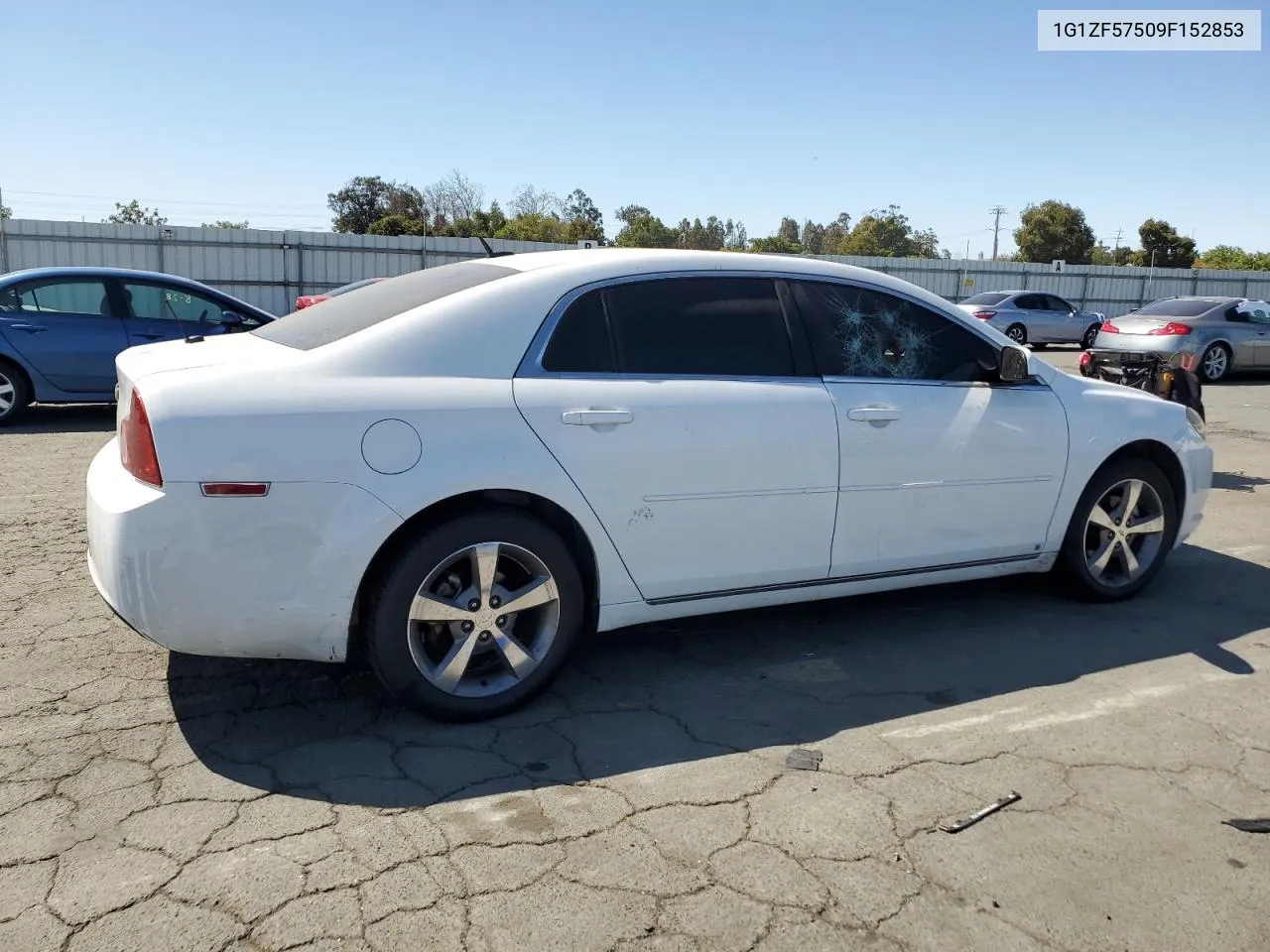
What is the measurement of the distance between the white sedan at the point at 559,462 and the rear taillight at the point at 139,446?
0.01m

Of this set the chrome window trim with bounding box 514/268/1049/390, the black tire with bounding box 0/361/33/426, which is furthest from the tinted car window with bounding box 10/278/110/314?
the chrome window trim with bounding box 514/268/1049/390

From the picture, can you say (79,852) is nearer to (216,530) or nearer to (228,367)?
(216,530)

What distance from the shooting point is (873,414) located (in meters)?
4.13

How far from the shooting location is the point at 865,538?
4188mm

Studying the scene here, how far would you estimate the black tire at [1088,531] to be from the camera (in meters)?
4.80

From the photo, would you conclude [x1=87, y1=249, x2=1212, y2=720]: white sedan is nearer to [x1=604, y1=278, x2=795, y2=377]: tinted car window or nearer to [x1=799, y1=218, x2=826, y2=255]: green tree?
[x1=604, y1=278, x2=795, y2=377]: tinted car window

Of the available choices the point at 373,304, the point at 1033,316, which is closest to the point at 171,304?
the point at 373,304

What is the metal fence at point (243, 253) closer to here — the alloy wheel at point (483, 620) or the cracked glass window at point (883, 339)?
the cracked glass window at point (883, 339)

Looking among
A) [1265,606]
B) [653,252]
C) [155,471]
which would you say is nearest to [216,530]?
[155,471]

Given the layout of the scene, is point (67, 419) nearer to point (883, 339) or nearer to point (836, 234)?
point (883, 339)

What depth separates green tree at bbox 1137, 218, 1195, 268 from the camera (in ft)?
209

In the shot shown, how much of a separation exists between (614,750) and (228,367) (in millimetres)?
1785

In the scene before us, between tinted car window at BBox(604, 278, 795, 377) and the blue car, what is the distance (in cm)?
643

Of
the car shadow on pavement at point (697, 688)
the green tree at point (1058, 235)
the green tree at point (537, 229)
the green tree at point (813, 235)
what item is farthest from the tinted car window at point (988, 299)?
the green tree at point (813, 235)
